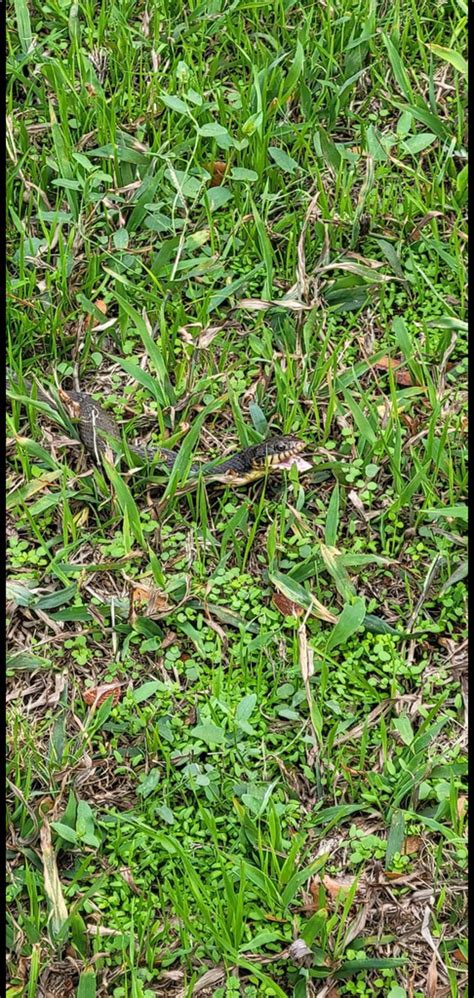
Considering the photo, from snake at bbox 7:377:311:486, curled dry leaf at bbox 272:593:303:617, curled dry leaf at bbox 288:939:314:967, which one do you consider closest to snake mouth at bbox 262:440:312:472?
snake at bbox 7:377:311:486

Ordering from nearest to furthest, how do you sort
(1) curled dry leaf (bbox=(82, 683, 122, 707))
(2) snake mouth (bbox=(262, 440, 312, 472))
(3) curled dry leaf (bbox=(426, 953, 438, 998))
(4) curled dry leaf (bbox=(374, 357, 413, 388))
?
1. (3) curled dry leaf (bbox=(426, 953, 438, 998))
2. (1) curled dry leaf (bbox=(82, 683, 122, 707))
3. (2) snake mouth (bbox=(262, 440, 312, 472))
4. (4) curled dry leaf (bbox=(374, 357, 413, 388))

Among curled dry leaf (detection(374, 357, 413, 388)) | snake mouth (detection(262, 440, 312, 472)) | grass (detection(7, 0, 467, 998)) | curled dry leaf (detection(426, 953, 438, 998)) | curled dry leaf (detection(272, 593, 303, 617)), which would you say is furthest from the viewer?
curled dry leaf (detection(374, 357, 413, 388))

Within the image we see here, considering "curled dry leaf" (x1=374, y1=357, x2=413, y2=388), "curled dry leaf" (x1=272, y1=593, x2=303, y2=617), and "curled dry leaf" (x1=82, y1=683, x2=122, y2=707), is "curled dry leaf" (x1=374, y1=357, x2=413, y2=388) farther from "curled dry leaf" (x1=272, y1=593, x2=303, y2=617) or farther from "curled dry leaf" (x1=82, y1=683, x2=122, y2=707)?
"curled dry leaf" (x1=82, y1=683, x2=122, y2=707)

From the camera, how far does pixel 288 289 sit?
383cm

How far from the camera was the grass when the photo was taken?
8.36 ft

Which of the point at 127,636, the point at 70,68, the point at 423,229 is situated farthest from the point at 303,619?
the point at 70,68

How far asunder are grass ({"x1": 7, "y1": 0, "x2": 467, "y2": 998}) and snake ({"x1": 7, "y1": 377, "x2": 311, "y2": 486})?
2.0 inches

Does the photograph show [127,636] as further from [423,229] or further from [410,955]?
[423,229]

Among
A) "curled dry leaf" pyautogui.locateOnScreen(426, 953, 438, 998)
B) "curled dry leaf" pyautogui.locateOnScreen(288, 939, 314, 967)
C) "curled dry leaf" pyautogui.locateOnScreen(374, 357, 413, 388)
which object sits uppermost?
"curled dry leaf" pyautogui.locateOnScreen(374, 357, 413, 388)

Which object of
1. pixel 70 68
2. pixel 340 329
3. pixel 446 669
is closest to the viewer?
pixel 446 669

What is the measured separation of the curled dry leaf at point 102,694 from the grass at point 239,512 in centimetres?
1

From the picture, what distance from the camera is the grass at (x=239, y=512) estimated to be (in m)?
2.55

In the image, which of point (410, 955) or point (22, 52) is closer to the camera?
point (410, 955)

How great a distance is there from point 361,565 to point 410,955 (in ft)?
3.42
